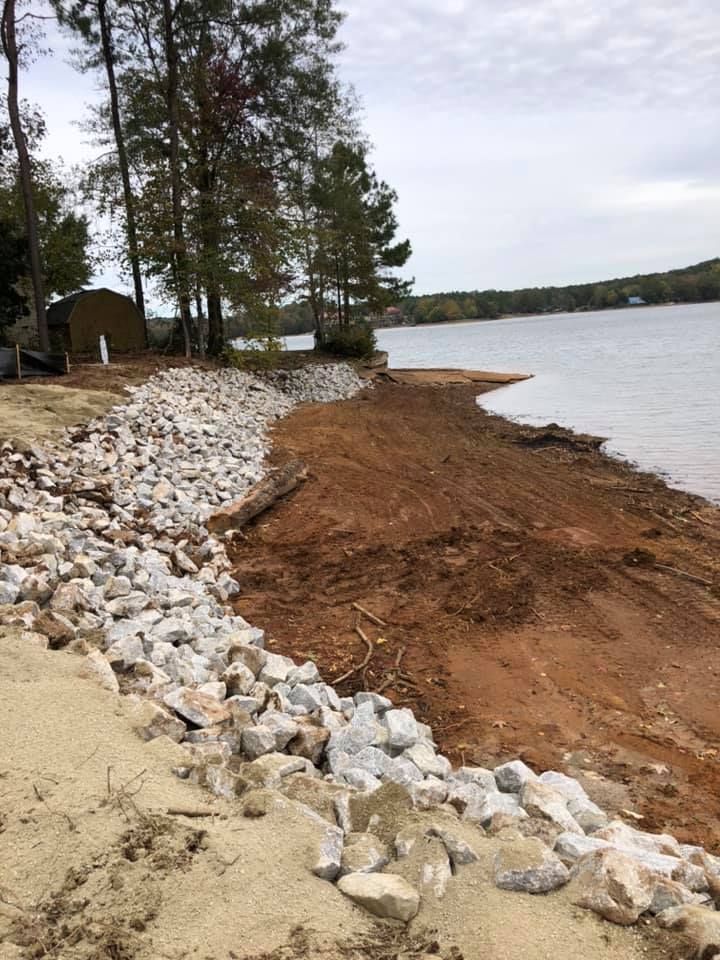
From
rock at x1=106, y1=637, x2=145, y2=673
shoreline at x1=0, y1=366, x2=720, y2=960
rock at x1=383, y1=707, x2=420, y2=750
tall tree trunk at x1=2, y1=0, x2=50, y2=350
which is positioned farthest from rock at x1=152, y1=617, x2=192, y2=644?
tall tree trunk at x1=2, y1=0, x2=50, y2=350

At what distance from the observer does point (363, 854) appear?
7.89 ft

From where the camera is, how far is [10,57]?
52.9ft

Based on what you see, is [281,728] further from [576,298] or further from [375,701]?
[576,298]

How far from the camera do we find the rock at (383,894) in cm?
215

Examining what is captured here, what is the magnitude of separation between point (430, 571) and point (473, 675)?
2.07 metres

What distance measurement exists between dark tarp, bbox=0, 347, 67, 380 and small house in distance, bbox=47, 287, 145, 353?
6088 mm

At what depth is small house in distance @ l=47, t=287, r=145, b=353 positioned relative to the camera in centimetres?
1948

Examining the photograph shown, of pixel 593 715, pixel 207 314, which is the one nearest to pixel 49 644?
pixel 593 715

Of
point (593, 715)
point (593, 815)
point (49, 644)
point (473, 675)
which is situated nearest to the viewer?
point (593, 815)

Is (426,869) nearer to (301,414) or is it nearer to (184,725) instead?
(184,725)

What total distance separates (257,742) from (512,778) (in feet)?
4.09

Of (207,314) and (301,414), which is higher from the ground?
(207,314)

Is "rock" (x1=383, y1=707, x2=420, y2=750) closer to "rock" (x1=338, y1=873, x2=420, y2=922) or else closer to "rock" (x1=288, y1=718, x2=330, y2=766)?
"rock" (x1=288, y1=718, x2=330, y2=766)

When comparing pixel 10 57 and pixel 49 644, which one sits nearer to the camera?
pixel 49 644
